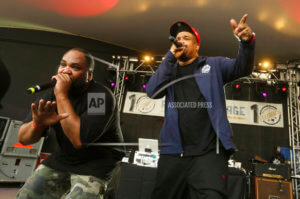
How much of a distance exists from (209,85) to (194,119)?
161 mm

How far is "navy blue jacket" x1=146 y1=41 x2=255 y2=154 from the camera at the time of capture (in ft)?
2.99

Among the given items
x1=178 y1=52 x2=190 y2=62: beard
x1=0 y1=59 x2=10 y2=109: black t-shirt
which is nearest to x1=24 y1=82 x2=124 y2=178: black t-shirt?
x1=0 y1=59 x2=10 y2=109: black t-shirt

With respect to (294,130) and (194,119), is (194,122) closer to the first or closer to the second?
(194,119)

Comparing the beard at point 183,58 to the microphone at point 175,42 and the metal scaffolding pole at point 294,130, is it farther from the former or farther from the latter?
the metal scaffolding pole at point 294,130

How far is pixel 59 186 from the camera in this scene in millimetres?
824

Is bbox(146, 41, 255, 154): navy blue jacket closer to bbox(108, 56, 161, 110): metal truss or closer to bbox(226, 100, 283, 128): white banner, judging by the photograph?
bbox(108, 56, 161, 110): metal truss

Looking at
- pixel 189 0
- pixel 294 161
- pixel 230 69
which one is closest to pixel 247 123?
pixel 294 161

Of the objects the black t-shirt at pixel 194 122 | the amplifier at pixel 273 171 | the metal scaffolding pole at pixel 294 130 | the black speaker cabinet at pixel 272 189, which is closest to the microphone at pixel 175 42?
the black t-shirt at pixel 194 122

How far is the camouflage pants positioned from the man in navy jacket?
33 cm

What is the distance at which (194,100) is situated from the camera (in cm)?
95

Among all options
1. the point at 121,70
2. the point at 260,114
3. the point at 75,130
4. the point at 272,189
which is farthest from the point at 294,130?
the point at 75,130

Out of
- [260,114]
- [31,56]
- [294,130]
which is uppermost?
[260,114]

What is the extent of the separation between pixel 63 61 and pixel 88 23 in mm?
251

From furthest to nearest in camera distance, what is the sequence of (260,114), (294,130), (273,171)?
(260,114) → (294,130) → (273,171)
